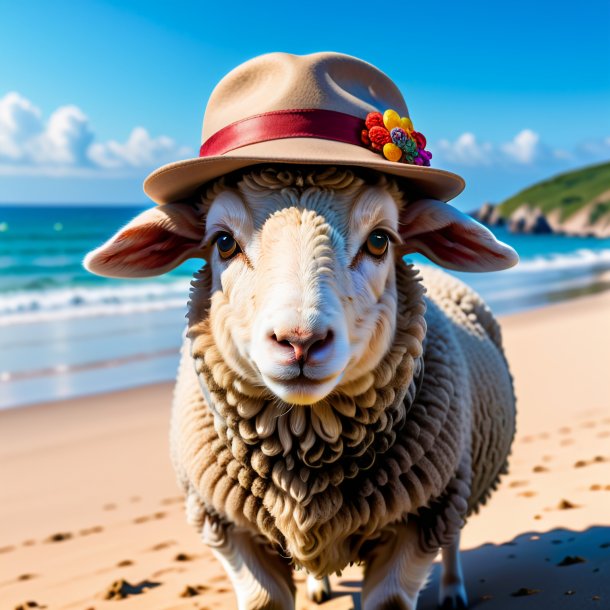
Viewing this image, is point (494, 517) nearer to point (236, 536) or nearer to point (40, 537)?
point (236, 536)

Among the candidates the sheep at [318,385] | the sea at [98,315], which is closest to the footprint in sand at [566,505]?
the sheep at [318,385]

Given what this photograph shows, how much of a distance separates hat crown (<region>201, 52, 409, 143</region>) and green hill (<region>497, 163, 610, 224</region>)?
65.7 m

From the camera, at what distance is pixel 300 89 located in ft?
7.41

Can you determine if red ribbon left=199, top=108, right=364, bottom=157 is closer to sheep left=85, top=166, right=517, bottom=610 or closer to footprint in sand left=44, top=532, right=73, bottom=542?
sheep left=85, top=166, right=517, bottom=610

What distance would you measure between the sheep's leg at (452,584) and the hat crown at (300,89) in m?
1.71

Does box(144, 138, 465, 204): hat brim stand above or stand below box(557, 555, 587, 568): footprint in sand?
above

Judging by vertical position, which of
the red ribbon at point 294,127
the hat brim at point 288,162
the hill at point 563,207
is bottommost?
the hat brim at point 288,162

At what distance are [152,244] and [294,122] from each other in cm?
60

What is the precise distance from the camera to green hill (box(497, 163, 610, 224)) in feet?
223

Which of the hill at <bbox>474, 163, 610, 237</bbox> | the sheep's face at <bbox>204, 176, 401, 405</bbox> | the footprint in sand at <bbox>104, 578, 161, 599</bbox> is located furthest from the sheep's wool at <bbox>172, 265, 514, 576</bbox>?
the hill at <bbox>474, 163, 610, 237</bbox>

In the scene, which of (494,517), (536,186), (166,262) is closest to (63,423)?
(494,517)

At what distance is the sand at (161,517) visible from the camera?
3.19m

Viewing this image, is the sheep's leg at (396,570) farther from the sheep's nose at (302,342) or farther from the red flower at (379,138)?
the red flower at (379,138)

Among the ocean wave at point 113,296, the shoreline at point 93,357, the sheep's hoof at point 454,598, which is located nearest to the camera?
the sheep's hoof at point 454,598
